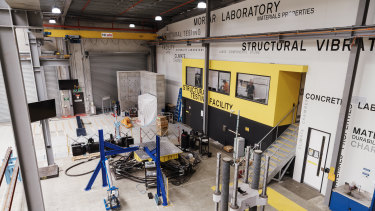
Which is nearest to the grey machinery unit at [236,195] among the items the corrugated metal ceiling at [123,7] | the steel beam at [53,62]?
the steel beam at [53,62]

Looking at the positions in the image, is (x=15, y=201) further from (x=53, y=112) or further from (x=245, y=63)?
(x=245, y=63)

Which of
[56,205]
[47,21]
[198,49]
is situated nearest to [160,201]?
[56,205]

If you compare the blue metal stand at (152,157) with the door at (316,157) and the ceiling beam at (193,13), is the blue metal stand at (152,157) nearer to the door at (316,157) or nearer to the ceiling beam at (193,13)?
the door at (316,157)

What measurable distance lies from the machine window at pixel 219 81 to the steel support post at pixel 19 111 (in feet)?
31.3

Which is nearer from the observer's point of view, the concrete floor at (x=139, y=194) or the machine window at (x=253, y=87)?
the concrete floor at (x=139, y=194)

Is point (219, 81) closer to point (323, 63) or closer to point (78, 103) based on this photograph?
point (323, 63)

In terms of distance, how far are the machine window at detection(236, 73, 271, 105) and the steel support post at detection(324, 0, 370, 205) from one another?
3.04 meters

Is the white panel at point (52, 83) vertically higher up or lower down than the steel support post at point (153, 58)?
lower down

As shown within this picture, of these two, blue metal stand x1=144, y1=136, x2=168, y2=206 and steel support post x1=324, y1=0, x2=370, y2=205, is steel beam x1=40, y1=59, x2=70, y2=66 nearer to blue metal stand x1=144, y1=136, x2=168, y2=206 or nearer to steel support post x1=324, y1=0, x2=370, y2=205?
blue metal stand x1=144, y1=136, x2=168, y2=206

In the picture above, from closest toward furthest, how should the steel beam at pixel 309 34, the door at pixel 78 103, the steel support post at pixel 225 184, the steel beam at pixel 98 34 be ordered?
1. the steel support post at pixel 225 184
2. the steel beam at pixel 309 34
3. the steel beam at pixel 98 34
4. the door at pixel 78 103

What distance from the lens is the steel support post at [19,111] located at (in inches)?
133

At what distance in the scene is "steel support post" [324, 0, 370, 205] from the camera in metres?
6.53

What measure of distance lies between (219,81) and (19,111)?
1000 centimetres

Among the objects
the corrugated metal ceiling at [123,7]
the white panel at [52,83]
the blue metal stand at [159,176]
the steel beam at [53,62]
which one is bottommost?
the blue metal stand at [159,176]
